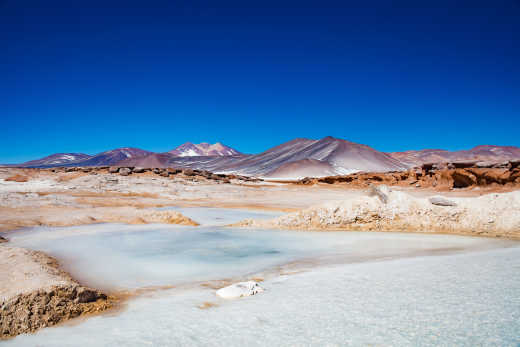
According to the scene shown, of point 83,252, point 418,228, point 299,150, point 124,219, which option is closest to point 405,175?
point 418,228

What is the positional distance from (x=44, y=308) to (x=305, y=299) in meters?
2.04

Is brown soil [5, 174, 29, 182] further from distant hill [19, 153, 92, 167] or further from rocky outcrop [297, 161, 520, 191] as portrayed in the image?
distant hill [19, 153, 92, 167]

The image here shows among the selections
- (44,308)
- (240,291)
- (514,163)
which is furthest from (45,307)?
(514,163)

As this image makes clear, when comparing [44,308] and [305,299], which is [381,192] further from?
[44,308]

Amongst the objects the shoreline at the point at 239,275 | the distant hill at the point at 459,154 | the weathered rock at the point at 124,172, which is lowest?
the shoreline at the point at 239,275

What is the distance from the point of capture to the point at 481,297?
244 cm

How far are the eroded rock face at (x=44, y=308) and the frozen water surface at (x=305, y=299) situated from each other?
113 mm

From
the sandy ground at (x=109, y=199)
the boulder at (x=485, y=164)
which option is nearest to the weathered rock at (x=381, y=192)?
the sandy ground at (x=109, y=199)

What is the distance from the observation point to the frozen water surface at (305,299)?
2.00 m

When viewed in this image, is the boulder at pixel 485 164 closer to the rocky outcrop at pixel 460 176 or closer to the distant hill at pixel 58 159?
the rocky outcrop at pixel 460 176

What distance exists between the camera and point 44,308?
2.45 m

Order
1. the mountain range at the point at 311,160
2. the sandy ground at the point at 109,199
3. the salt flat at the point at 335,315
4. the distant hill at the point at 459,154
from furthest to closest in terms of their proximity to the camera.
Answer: the distant hill at the point at 459,154 → the mountain range at the point at 311,160 → the sandy ground at the point at 109,199 → the salt flat at the point at 335,315

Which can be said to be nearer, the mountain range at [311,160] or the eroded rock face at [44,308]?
the eroded rock face at [44,308]

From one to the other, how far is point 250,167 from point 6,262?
8927 centimetres
